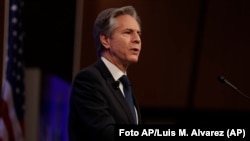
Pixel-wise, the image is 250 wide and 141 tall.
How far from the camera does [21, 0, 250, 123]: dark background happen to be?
2473mm

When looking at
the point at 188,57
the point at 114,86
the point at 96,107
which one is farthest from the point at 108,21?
the point at 188,57

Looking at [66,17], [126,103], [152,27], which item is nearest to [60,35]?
[66,17]

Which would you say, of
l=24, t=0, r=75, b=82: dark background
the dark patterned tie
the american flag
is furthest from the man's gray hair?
l=24, t=0, r=75, b=82: dark background

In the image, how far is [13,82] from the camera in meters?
2.04

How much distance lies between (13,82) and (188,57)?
3.49ft

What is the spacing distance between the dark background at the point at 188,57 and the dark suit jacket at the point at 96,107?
3.20ft

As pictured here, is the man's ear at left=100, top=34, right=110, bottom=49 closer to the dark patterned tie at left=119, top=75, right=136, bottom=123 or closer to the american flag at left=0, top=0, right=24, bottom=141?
the dark patterned tie at left=119, top=75, right=136, bottom=123

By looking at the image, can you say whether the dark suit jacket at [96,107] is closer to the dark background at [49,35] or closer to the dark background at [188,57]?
the dark background at [49,35]

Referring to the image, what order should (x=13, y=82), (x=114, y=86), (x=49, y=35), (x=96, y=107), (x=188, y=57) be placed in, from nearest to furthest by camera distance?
(x=96, y=107) < (x=114, y=86) < (x=13, y=82) < (x=49, y=35) < (x=188, y=57)

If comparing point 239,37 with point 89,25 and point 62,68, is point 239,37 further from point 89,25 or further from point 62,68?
point 62,68

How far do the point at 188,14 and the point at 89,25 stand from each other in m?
0.60

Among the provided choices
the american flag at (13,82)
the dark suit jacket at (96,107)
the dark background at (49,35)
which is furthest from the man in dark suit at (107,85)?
the dark background at (49,35)

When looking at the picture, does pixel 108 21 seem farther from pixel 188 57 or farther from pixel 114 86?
pixel 188 57

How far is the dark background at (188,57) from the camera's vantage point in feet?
8.11
